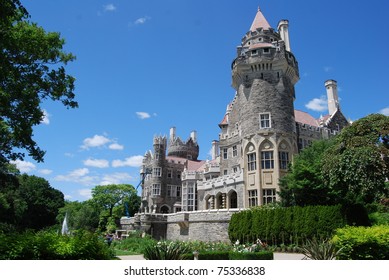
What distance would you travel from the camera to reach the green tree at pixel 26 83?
50.7ft

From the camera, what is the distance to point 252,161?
32.1 m

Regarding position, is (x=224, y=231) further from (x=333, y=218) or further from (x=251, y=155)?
(x=333, y=218)

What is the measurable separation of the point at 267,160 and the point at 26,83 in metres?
22.4

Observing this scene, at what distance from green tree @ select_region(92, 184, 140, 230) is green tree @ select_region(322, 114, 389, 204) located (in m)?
44.4

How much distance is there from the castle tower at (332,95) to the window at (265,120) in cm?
1694

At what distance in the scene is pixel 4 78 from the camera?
1434 cm

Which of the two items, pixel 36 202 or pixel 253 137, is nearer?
pixel 253 137

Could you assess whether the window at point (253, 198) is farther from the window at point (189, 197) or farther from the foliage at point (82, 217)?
the foliage at point (82, 217)

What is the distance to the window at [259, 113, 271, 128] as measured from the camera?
32062 millimetres

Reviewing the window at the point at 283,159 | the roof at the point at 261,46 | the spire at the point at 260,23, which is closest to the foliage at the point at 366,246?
the window at the point at 283,159

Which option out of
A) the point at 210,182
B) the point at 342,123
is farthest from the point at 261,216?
the point at 342,123

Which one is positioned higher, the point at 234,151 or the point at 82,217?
the point at 234,151

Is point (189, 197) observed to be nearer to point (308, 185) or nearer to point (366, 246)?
point (308, 185)

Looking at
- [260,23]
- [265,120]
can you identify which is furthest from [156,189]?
[260,23]
